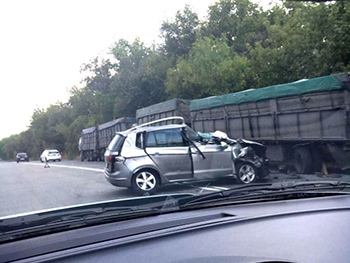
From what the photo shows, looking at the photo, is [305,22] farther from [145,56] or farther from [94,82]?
[94,82]

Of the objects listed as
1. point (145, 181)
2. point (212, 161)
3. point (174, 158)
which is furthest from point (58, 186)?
point (212, 161)

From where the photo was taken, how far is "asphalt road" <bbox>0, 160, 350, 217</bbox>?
17.8ft

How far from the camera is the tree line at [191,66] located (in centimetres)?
789

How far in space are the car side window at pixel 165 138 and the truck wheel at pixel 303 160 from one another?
1.91 m

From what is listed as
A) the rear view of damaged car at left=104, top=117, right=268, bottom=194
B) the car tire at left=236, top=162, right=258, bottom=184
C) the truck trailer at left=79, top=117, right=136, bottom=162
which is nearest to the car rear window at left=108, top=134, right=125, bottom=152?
the rear view of damaged car at left=104, top=117, right=268, bottom=194

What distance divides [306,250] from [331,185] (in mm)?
1170

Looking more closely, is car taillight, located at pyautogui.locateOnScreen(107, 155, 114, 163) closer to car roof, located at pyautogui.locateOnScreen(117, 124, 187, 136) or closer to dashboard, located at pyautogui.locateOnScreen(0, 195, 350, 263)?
car roof, located at pyautogui.locateOnScreen(117, 124, 187, 136)

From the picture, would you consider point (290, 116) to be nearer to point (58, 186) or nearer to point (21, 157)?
point (58, 186)

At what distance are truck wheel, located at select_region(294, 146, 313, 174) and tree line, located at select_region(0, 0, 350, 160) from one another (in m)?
1.74

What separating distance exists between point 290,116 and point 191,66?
257cm

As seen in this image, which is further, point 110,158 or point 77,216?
point 110,158

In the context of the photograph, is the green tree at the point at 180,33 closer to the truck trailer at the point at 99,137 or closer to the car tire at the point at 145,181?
the truck trailer at the point at 99,137

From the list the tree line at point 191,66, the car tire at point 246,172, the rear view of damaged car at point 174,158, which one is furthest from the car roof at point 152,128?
the car tire at point 246,172

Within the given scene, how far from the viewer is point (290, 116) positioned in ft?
35.3
